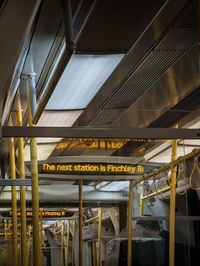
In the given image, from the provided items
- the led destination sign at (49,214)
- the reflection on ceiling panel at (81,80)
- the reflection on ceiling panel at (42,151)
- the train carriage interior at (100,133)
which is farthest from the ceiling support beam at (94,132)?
the led destination sign at (49,214)

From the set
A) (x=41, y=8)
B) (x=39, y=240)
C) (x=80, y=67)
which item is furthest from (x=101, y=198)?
(x=41, y=8)

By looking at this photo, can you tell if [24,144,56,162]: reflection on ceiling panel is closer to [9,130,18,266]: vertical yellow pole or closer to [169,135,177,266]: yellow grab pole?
[9,130,18,266]: vertical yellow pole

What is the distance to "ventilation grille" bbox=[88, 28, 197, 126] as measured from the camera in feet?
11.4

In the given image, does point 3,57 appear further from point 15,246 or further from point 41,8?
point 15,246

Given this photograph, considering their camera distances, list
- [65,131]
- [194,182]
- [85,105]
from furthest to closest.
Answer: [194,182]
[85,105]
[65,131]

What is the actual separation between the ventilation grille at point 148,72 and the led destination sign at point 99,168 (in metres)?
0.90

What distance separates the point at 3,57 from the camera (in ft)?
9.20

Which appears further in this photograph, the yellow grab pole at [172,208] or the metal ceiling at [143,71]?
the yellow grab pole at [172,208]

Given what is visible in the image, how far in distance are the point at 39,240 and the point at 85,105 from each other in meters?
1.48

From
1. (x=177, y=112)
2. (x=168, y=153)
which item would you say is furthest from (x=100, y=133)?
(x=168, y=153)

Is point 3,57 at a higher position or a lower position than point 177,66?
lower

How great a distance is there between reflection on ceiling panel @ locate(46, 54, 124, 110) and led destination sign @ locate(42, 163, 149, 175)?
1001 mm

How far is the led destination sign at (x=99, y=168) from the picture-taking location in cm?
548

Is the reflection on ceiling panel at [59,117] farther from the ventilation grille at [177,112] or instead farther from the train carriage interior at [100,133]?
the ventilation grille at [177,112]
